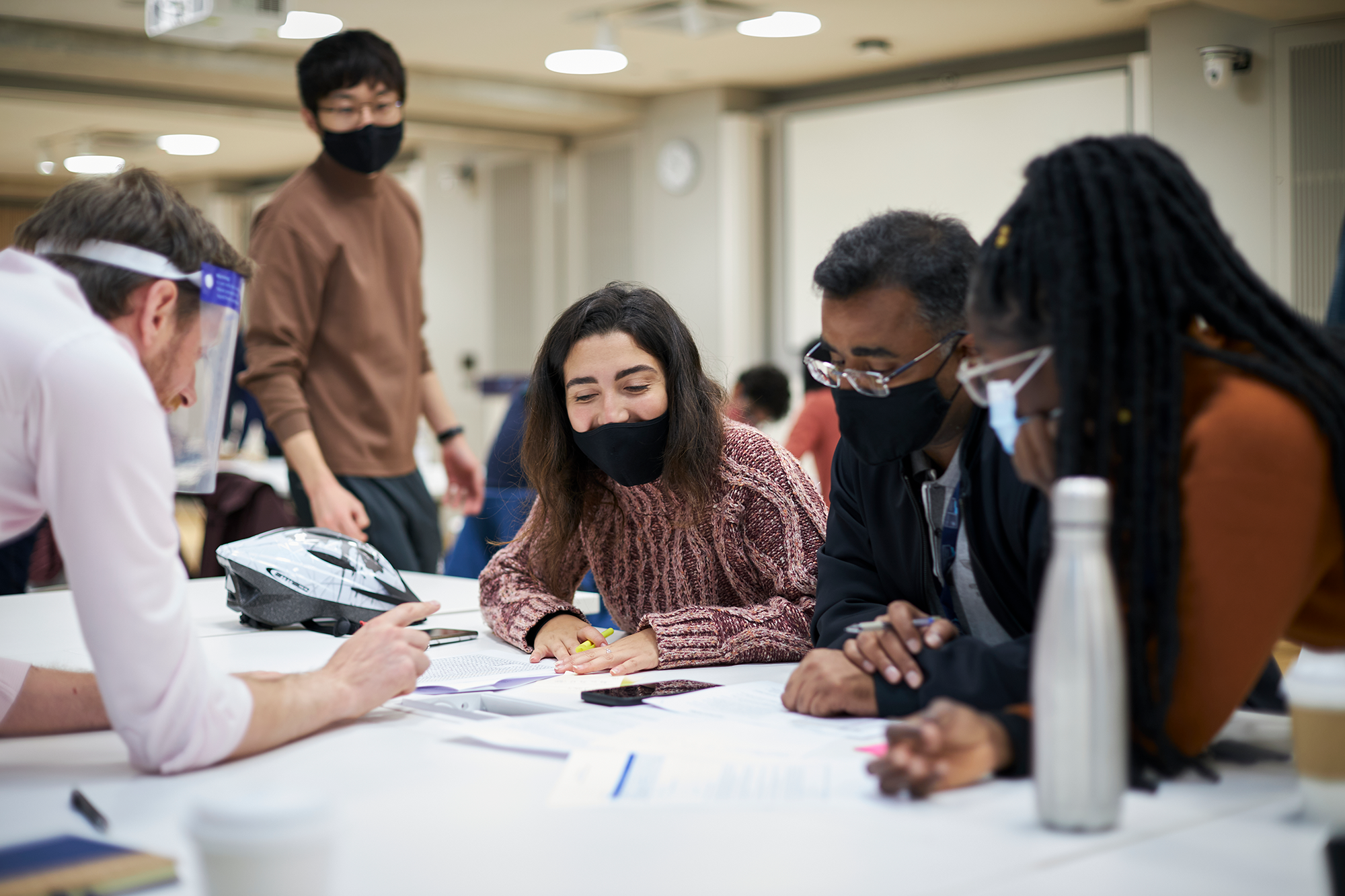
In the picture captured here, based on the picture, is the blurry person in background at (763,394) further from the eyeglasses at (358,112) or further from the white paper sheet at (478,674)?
the white paper sheet at (478,674)

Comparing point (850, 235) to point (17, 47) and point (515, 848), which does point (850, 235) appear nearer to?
point (515, 848)

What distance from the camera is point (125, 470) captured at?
46.4 inches

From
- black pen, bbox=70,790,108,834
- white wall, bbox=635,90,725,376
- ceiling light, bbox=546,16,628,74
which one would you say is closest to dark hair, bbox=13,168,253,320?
black pen, bbox=70,790,108,834

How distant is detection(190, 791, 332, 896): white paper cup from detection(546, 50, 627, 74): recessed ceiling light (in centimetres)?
515

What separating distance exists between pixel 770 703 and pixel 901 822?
48 cm

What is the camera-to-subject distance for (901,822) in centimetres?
109

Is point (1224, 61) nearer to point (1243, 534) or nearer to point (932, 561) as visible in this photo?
point (932, 561)

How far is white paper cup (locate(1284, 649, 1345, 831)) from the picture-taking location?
1.07 metres

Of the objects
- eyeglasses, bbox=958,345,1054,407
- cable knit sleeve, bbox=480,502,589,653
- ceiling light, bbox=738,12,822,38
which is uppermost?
ceiling light, bbox=738,12,822,38

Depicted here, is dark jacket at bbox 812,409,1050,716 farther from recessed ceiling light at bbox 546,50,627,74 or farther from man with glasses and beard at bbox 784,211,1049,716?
recessed ceiling light at bbox 546,50,627,74

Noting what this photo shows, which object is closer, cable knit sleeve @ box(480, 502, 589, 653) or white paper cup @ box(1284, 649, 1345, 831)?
white paper cup @ box(1284, 649, 1345, 831)

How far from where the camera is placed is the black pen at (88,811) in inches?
43.4

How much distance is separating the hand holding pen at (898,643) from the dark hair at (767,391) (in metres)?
3.99

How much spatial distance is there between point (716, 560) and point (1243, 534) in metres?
1.10
